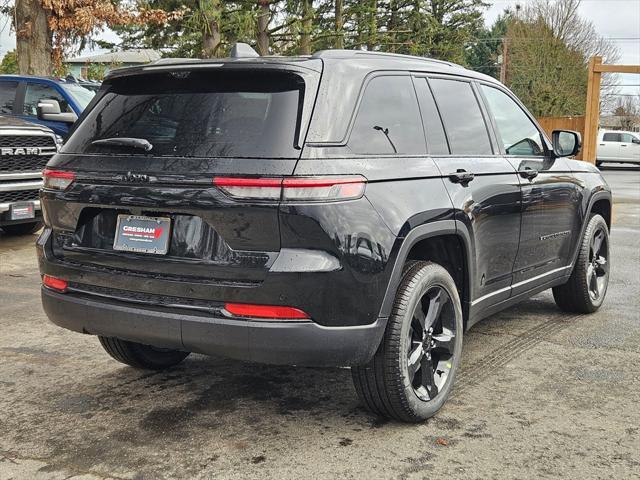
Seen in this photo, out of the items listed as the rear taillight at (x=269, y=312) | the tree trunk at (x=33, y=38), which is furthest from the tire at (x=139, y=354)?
the tree trunk at (x=33, y=38)

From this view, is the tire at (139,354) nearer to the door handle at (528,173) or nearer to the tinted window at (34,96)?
the door handle at (528,173)

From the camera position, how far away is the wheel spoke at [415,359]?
368cm

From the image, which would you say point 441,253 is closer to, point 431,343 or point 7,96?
point 431,343

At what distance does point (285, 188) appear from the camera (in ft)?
10.4

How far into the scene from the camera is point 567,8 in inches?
1734

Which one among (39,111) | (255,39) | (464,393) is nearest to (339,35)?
(255,39)

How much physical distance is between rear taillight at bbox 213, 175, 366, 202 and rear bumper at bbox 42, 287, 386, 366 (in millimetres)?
526

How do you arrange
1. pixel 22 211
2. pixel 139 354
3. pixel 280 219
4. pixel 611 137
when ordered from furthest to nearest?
pixel 611 137, pixel 22 211, pixel 139 354, pixel 280 219

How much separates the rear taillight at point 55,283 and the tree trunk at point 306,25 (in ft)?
72.7

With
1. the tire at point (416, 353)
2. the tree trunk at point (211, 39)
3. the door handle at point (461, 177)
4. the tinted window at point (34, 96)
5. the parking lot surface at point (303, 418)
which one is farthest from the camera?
the tree trunk at point (211, 39)

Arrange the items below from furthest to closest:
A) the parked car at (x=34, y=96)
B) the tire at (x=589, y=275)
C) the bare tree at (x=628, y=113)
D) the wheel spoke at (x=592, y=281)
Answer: the bare tree at (x=628, y=113) < the parked car at (x=34, y=96) < the wheel spoke at (x=592, y=281) < the tire at (x=589, y=275)

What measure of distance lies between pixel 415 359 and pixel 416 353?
3 cm

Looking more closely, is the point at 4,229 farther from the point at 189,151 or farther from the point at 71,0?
the point at 189,151

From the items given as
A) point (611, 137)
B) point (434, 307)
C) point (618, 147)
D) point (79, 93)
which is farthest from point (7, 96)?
point (611, 137)
